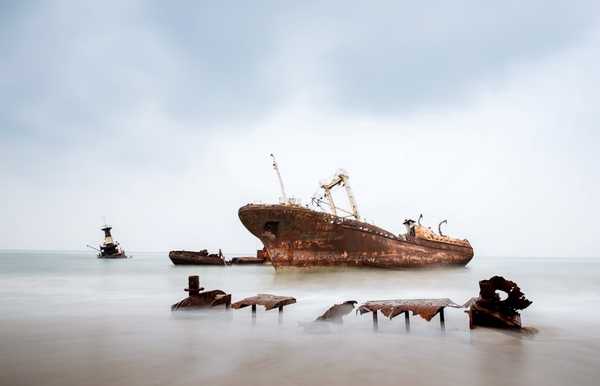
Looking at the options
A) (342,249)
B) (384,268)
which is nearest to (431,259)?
(384,268)

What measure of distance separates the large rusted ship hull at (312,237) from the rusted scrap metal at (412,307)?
53.8 feet

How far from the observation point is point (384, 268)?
2697 centimetres

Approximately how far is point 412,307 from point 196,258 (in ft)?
155

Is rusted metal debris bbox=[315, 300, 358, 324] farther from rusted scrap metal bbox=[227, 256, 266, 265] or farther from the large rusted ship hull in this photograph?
rusted scrap metal bbox=[227, 256, 266, 265]

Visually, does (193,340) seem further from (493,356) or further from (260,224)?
(260,224)

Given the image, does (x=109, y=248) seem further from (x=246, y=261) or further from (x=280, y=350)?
(x=280, y=350)

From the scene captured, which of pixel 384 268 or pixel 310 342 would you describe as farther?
pixel 384 268

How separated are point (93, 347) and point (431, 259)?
2714 centimetres

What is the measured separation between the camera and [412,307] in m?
7.89

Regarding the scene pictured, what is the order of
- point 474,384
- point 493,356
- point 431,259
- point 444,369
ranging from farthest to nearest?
point 431,259
point 493,356
point 444,369
point 474,384

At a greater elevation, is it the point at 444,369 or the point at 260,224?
the point at 260,224

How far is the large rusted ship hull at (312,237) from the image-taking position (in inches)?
981

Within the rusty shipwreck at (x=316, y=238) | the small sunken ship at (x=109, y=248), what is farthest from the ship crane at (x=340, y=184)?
the small sunken ship at (x=109, y=248)

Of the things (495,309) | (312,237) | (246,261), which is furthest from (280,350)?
(246,261)
